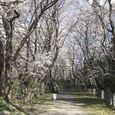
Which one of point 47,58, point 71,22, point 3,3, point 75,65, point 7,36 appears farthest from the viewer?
point 75,65

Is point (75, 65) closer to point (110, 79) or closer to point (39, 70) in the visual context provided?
point (110, 79)

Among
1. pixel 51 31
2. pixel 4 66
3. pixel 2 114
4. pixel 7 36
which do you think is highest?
pixel 51 31

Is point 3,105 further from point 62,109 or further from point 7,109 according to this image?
point 62,109

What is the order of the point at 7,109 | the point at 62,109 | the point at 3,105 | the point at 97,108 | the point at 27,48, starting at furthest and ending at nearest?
the point at 27,48 → the point at 97,108 → the point at 62,109 → the point at 3,105 → the point at 7,109

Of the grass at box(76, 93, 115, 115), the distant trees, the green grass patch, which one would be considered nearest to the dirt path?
the grass at box(76, 93, 115, 115)

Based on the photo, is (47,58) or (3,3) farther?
(47,58)

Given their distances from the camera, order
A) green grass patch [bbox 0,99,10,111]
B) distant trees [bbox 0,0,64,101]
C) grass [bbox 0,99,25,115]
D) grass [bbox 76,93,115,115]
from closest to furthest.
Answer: grass [bbox 0,99,25,115] < green grass patch [bbox 0,99,10,111] < distant trees [bbox 0,0,64,101] < grass [bbox 76,93,115,115]

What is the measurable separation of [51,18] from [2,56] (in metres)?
15.0

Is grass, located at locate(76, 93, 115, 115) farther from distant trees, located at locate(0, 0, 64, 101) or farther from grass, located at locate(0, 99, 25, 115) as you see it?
grass, located at locate(0, 99, 25, 115)

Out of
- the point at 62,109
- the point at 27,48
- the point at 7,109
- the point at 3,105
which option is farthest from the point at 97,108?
the point at 7,109

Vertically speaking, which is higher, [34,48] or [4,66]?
[34,48]

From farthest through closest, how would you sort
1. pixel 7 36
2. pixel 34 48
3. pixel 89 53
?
pixel 89 53
pixel 34 48
pixel 7 36

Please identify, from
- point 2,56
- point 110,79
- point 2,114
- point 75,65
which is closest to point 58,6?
point 110,79

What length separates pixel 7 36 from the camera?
81.8 ft
